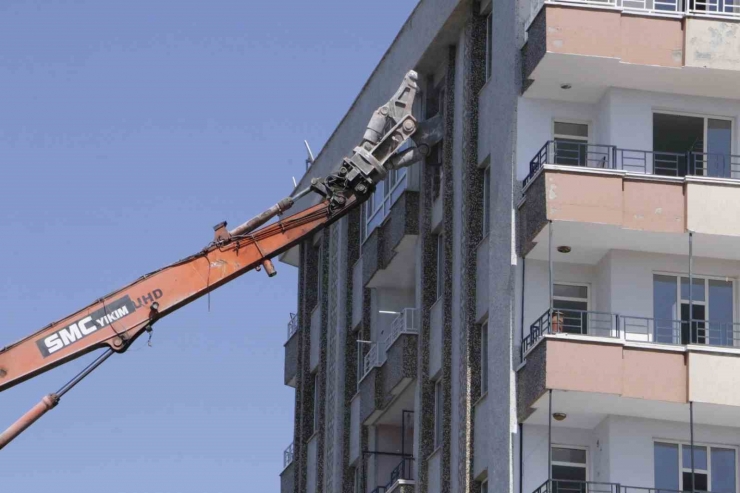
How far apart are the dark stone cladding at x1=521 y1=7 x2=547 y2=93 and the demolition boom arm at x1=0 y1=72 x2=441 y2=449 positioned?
94.3 inches

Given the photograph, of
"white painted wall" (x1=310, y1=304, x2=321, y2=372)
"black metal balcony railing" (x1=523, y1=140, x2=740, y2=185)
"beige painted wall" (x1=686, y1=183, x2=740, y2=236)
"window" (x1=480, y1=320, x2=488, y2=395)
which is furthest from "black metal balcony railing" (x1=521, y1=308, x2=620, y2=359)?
"white painted wall" (x1=310, y1=304, x2=321, y2=372)

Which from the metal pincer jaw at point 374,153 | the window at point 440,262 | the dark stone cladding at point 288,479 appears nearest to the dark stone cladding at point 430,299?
the window at point 440,262

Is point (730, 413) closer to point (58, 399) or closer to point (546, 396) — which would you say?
point (546, 396)

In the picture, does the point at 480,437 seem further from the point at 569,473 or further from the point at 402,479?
the point at 402,479

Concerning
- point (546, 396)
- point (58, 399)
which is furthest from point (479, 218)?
point (58, 399)


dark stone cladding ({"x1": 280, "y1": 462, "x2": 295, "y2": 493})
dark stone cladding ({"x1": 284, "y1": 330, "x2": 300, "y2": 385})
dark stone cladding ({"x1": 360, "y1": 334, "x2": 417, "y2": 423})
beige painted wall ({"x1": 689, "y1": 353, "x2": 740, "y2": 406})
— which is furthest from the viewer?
dark stone cladding ({"x1": 284, "y1": 330, "x2": 300, "y2": 385})

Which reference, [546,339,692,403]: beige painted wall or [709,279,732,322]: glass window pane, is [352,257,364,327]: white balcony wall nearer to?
→ [709,279,732,322]: glass window pane

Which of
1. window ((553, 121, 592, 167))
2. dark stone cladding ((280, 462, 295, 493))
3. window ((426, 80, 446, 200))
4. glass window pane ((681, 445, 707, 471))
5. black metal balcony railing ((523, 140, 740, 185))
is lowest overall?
glass window pane ((681, 445, 707, 471))

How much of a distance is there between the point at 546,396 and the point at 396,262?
40.5 feet

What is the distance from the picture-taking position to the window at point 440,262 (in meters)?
50.2

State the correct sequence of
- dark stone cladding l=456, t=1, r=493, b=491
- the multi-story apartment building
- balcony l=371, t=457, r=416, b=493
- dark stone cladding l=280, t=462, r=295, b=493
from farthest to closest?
dark stone cladding l=280, t=462, r=295, b=493 < balcony l=371, t=457, r=416, b=493 < dark stone cladding l=456, t=1, r=493, b=491 < the multi-story apartment building

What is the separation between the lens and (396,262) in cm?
5431

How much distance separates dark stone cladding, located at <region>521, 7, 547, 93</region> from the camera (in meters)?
44.4

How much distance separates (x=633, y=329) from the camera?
4400cm
